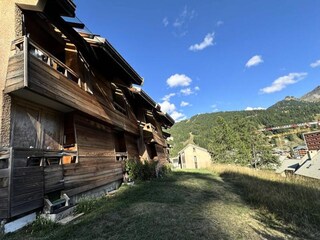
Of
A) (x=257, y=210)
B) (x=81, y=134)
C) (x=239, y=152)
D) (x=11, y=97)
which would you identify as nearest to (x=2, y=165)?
(x=11, y=97)

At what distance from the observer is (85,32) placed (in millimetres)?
8664

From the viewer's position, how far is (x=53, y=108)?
7035mm

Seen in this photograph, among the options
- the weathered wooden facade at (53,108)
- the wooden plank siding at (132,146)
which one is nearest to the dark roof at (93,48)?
the weathered wooden facade at (53,108)

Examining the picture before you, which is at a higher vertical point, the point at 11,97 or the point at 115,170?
the point at 11,97

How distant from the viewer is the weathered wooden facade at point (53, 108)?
5020mm

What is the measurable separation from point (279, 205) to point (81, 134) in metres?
7.13

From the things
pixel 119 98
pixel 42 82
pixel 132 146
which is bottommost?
pixel 132 146

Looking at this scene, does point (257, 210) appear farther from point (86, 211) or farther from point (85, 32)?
point (85, 32)

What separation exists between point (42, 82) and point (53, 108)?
1459mm

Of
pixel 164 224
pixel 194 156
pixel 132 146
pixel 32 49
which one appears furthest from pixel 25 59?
pixel 194 156

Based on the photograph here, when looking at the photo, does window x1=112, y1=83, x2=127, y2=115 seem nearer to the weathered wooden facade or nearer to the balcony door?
the weathered wooden facade

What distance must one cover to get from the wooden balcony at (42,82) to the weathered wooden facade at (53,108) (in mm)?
23

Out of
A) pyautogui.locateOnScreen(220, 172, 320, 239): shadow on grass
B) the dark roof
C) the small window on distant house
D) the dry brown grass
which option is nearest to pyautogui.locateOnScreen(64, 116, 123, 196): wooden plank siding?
the small window on distant house

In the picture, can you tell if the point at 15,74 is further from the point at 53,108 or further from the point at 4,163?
the point at 4,163
